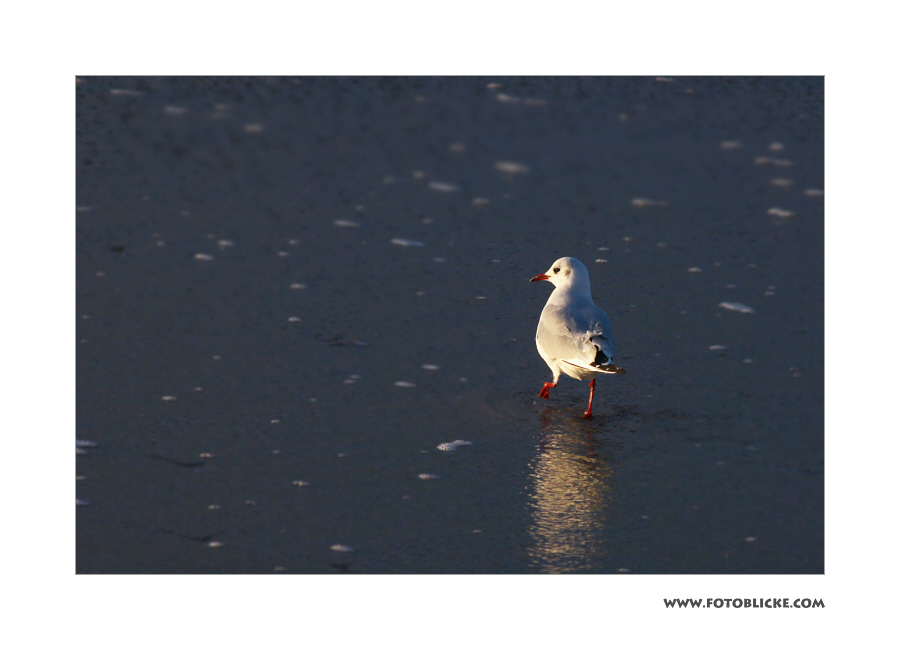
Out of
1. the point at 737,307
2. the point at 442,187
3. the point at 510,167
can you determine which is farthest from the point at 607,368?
the point at 510,167

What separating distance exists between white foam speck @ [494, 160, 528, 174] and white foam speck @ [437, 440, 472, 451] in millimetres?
3433

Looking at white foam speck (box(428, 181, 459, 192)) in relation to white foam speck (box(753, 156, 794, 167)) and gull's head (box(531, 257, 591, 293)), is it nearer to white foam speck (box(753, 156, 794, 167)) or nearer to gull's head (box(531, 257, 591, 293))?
gull's head (box(531, 257, 591, 293))

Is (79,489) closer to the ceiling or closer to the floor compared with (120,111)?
closer to the floor

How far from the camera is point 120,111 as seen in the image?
881 centimetres

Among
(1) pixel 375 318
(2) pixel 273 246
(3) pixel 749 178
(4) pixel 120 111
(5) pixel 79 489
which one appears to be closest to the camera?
(5) pixel 79 489

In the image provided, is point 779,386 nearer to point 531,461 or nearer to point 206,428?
point 531,461

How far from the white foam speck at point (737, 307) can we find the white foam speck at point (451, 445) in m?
2.23

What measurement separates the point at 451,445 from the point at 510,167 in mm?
3560

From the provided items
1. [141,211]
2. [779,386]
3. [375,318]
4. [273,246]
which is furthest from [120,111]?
[779,386]

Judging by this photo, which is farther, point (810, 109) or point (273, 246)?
point (810, 109)

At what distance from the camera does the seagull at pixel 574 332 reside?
5387 millimetres

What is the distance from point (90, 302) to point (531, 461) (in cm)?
315

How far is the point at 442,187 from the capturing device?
25.9 ft

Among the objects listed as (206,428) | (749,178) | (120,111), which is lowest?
(206,428)
